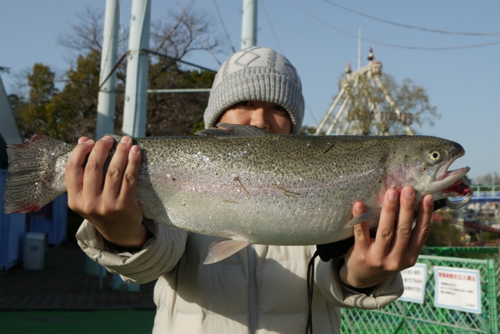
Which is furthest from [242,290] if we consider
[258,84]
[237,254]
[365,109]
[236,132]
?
[365,109]

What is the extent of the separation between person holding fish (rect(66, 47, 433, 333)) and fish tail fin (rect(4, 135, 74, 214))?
17cm

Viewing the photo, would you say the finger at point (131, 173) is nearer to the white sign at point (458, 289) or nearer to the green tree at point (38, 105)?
the white sign at point (458, 289)

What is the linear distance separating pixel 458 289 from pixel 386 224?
4.43 meters

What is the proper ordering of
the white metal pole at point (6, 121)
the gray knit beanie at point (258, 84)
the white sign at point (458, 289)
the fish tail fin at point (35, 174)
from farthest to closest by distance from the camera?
the white metal pole at point (6, 121)
the white sign at point (458, 289)
the gray knit beanie at point (258, 84)
the fish tail fin at point (35, 174)

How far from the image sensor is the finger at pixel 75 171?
2438mm

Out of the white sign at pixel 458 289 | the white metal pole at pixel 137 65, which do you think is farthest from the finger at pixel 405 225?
the white metal pole at pixel 137 65

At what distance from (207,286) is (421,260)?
4.79 metres

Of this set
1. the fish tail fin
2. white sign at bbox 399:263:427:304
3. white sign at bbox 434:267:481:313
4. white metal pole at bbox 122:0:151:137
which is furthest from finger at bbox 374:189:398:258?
white metal pole at bbox 122:0:151:137

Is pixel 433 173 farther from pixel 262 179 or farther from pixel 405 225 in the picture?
pixel 262 179

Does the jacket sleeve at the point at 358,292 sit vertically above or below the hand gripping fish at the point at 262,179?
below

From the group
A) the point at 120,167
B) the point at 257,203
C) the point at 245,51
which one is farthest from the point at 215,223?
the point at 245,51

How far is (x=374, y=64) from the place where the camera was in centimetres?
3853

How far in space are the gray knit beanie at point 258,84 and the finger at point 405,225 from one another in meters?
1.45

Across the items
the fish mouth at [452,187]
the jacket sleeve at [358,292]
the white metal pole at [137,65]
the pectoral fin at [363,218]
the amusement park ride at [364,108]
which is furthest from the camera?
the amusement park ride at [364,108]
